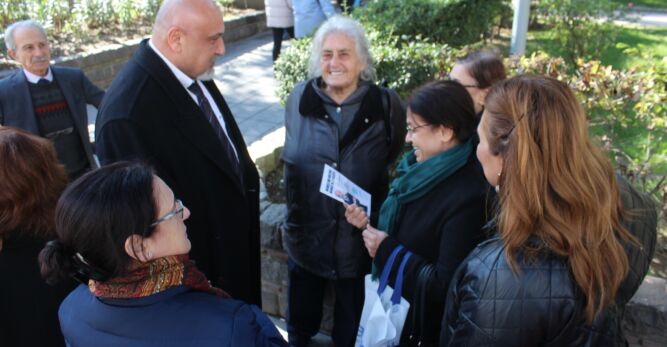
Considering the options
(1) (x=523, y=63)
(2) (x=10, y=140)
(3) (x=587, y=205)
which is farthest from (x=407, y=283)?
(1) (x=523, y=63)

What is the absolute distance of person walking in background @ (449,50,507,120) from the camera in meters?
2.78

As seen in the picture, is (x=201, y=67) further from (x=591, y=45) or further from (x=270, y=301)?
(x=591, y=45)

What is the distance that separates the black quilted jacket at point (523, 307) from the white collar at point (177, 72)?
4.84ft

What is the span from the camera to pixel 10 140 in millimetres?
1951

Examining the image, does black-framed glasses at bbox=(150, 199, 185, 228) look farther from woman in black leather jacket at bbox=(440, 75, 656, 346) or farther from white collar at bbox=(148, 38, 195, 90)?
white collar at bbox=(148, 38, 195, 90)

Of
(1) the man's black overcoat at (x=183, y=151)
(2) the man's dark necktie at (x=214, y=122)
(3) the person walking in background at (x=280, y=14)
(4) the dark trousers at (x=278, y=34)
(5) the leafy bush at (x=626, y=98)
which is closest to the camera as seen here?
(1) the man's black overcoat at (x=183, y=151)

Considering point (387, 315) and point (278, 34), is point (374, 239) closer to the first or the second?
point (387, 315)

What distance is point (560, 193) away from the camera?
56.9 inches

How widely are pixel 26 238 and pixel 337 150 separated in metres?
1.42

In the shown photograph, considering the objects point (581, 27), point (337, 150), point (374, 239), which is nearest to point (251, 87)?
point (581, 27)

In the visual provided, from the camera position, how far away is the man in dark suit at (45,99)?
3.69 m

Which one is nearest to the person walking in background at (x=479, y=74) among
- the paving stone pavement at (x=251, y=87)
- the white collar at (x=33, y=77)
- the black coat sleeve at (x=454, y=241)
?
the black coat sleeve at (x=454, y=241)

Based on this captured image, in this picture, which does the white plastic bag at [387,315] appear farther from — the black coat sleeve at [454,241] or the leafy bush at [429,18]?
the leafy bush at [429,18]

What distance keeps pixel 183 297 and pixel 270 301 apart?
89.9 inches
